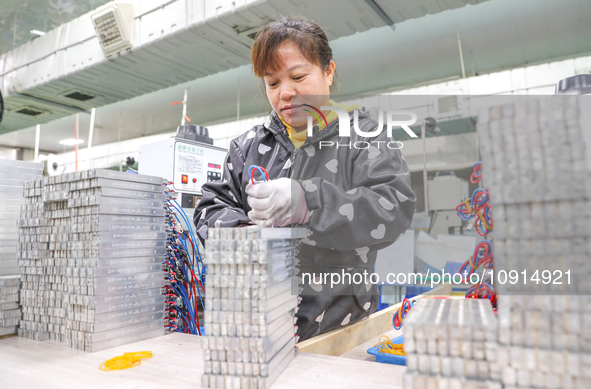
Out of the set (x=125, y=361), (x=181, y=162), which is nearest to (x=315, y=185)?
(x=125, y=361)

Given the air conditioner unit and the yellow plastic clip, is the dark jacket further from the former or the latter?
the air conditioner unit

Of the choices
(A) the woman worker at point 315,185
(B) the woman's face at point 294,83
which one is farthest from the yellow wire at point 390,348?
(B) the woman's face at point 294,83

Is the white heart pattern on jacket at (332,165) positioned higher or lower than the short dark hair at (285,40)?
lower

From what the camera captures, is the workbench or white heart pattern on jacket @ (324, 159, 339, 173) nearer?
the workbench

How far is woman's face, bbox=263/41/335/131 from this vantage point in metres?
1.06

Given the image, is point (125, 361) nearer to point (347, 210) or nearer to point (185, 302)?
point (185, 302)

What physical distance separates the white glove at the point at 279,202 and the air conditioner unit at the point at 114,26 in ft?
10.3

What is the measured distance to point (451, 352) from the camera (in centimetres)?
49

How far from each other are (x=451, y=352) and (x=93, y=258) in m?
0.81

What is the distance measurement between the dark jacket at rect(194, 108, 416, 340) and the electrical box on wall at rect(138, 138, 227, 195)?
0.94 meters

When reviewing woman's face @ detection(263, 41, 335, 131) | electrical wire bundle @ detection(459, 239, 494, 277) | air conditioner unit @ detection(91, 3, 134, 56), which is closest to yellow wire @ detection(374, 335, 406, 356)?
electrical wire bundle @ detection(459, 239, 494, 277)

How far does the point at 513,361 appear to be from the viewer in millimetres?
468

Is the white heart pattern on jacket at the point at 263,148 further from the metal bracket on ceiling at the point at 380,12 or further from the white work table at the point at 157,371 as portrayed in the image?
the metal bracket on ceiling at the point at 380,12

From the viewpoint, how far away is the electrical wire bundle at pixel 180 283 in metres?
1.16
